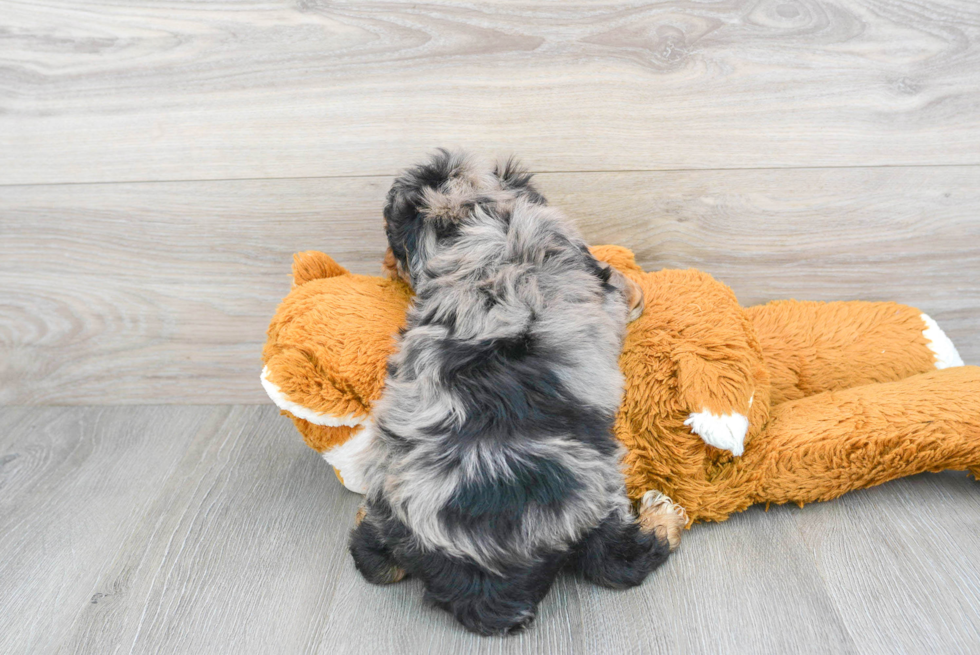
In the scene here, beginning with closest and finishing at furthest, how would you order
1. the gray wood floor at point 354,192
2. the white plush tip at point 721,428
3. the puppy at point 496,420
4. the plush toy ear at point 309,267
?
the puppy at point 496,420 → the white plush tip at point 721,428 → the gray wood floor at point 354,192 → the plush toy ear at point 309,267

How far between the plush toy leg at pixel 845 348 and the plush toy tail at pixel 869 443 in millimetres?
126

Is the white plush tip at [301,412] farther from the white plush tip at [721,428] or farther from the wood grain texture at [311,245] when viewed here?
the white plush tip at [721,428]

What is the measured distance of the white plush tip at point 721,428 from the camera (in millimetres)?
1213

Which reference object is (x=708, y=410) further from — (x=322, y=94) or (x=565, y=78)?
(x=322, y=94)

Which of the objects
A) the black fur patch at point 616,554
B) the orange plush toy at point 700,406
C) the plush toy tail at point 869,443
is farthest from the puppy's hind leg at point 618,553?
the plush toy tail at point 869,443

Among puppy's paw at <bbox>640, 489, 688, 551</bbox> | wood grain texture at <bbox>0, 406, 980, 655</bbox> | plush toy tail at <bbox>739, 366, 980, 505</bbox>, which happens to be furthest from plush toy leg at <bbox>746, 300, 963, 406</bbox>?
puppy's paw at <bbox>640, 489, 688, 551</bbox>

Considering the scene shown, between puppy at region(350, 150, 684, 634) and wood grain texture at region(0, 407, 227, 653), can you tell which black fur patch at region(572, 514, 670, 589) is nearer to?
puppy at region(350, 150, 684, 634)

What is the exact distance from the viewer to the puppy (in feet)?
3.55

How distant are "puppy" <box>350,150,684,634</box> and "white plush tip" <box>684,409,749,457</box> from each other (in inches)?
6.1

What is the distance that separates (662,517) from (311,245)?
104 cm

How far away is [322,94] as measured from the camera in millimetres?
1566

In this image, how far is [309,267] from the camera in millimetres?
1464

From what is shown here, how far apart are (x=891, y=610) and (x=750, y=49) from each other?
1148mm

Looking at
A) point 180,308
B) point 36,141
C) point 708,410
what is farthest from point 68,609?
point 708,410
